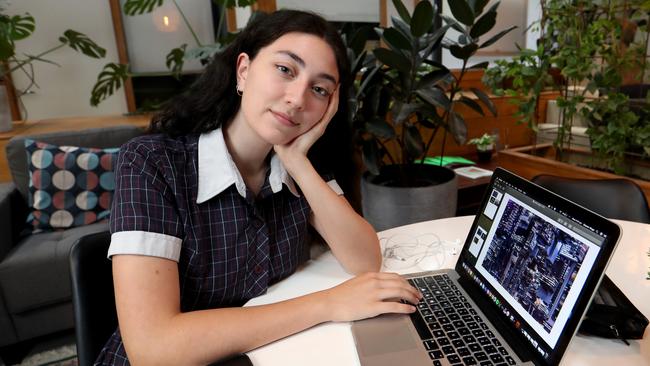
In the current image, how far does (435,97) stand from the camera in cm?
172

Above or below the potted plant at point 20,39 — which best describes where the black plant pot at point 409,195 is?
below

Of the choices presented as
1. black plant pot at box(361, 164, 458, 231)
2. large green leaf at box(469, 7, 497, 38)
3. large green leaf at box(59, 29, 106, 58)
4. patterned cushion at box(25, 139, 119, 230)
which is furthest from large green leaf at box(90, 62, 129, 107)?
large green leaf at box(469, 7, 497, 38)

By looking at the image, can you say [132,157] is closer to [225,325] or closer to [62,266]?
[225,325]

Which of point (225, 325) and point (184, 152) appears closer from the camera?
point (225, 325)

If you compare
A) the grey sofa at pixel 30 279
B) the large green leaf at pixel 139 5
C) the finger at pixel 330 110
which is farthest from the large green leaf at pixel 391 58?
the large green leaf at pixel 139 5

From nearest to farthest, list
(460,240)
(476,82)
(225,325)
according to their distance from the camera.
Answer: (225,325)
(460,240)
(476,82)

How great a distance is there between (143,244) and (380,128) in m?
1.19

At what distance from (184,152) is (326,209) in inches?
15.0

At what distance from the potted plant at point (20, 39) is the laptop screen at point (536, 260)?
104 inches

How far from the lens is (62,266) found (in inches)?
70.6

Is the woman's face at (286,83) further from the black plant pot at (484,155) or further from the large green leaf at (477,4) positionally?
the black plant pot at (484,155)

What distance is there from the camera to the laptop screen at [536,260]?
57 centimetres

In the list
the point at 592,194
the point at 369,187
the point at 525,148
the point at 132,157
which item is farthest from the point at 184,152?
the point at 525,148

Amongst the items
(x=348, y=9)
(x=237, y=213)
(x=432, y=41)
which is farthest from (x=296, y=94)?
(x=348, y=9)
